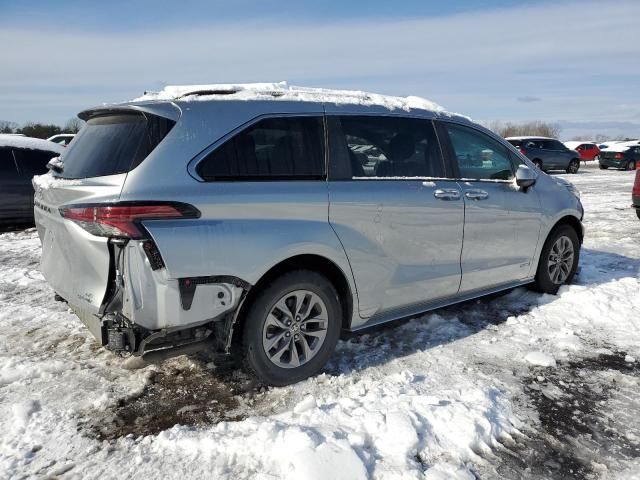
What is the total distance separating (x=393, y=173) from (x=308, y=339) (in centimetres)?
136

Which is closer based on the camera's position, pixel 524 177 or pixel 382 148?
pixel 382 148

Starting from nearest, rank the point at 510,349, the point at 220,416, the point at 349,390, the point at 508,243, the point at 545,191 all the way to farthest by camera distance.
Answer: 1. the point at 220,416
2. the point at 349,390
3. the point at 510,349
4. the point at 508,243
5. the point at 545,191

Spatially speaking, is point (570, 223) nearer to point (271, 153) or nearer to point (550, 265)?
point (550, 265)

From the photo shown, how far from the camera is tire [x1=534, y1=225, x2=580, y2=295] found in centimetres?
527

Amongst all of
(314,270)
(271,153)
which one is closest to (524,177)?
(314,270)

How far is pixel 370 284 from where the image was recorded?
3.71 m

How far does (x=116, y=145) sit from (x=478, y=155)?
9.82 feet

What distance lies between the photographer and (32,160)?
877 cm

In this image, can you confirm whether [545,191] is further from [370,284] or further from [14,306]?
[14,306]

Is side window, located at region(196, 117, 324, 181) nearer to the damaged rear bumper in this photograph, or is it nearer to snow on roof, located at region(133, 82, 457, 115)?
snow on roof, located at region(133, 82, 457, 115)

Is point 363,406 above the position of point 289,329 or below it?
below

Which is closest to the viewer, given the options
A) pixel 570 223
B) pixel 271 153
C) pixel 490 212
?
pixel 271 153

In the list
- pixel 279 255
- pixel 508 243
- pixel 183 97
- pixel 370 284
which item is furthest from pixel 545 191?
pixel 183 97

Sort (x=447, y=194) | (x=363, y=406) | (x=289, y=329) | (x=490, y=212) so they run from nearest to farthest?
(x=363, y=406), (x=289, y=329), (x=447, y=194), (x=490, y=212)
